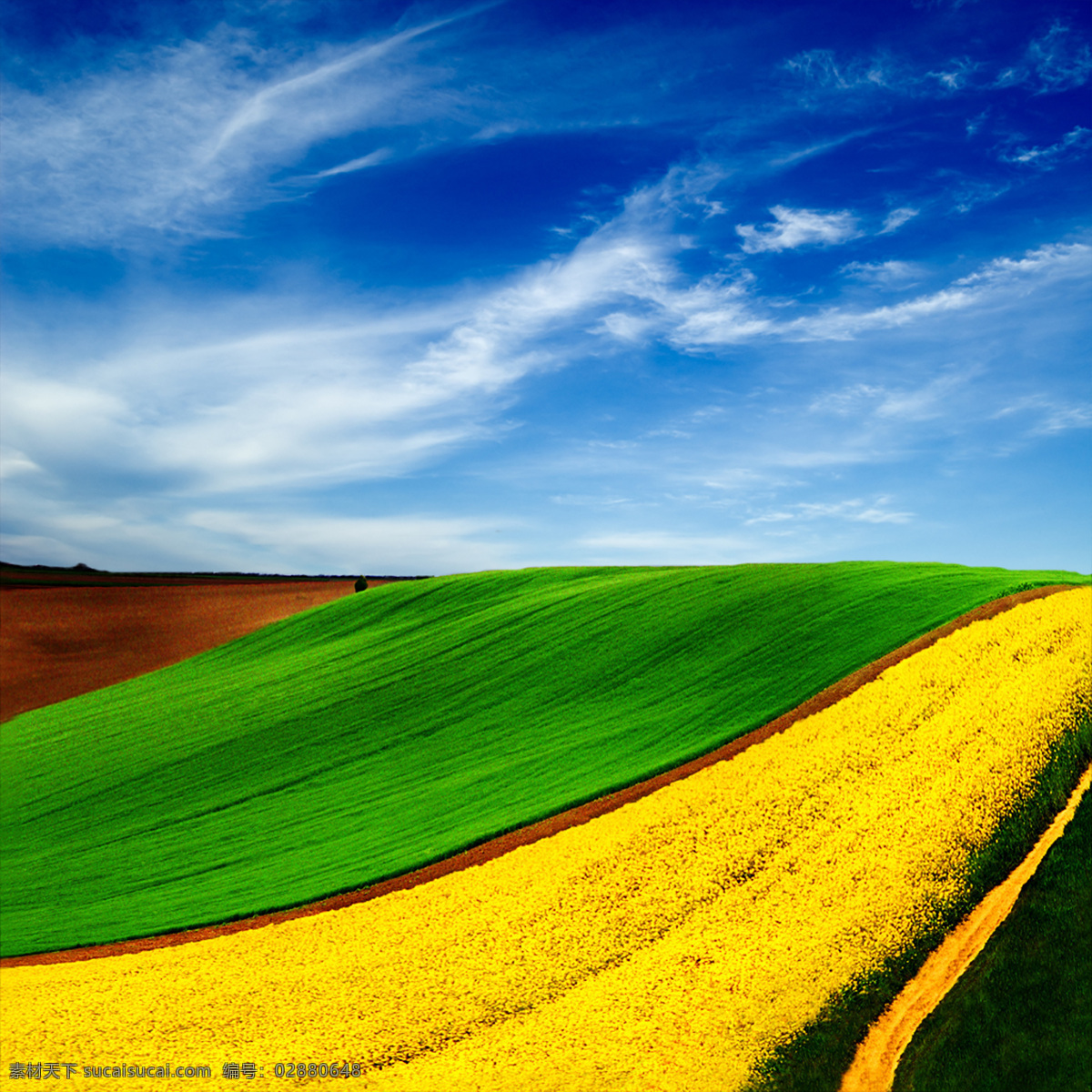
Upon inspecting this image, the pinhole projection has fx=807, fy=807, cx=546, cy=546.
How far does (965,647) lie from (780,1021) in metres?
15.9

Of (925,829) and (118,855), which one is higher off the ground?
(925,829)

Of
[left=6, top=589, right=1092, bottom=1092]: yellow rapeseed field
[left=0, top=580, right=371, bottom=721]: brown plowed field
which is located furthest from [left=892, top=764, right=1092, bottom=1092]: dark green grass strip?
[left=0, top=580, right=371, bottom=721]: brown plowed field

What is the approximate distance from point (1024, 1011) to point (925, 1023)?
1576mm

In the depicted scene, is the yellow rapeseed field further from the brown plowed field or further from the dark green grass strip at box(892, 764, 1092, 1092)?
the brown plowed field

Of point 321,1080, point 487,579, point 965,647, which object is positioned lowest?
point 321,1080

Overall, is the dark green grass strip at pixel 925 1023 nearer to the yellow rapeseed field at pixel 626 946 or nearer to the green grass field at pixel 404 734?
the yellow rapeseed field at pixel 626 946

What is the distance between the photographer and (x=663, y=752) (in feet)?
76.8

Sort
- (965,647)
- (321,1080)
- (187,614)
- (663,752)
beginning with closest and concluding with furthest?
1. (321,1080)
2. (663,752)
3. (965,647)
4. (187,614)

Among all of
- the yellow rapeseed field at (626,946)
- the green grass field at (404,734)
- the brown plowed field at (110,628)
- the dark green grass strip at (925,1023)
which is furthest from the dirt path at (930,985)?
the brown plowed field at (110,628)

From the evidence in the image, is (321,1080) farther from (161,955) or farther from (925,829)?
(925,829)

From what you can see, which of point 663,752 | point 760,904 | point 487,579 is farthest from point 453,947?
point 487,579

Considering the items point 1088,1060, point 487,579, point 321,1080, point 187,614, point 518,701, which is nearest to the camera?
point 1088,1060

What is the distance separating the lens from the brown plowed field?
148 feet

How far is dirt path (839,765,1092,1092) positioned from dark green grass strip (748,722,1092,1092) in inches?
4.5
